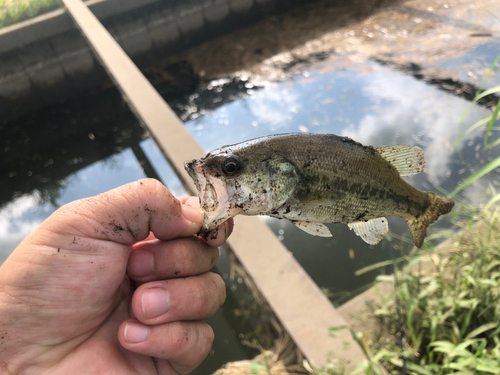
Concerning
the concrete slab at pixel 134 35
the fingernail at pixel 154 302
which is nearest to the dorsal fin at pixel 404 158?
the fingernail at pixel 154 302

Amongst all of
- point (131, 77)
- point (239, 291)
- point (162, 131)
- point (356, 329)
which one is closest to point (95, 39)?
point (131, 77)

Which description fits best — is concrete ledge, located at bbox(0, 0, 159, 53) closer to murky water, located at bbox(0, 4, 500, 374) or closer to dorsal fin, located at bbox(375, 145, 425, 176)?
murky water, located at bbox(0, 4, 500, 374)

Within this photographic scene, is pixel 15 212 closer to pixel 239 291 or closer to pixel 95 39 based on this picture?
pixel 95 39

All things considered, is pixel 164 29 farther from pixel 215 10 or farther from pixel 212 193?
pixel 212 193

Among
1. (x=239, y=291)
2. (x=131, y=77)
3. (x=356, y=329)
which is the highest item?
(x=131, y=77)

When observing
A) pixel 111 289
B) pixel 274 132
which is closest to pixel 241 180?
pixel 111 289

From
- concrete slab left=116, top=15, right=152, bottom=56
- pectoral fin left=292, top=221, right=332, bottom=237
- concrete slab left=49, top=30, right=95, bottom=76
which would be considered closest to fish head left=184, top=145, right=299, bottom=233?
pectoral fin left=292, top=221, right=332, bottom=237
